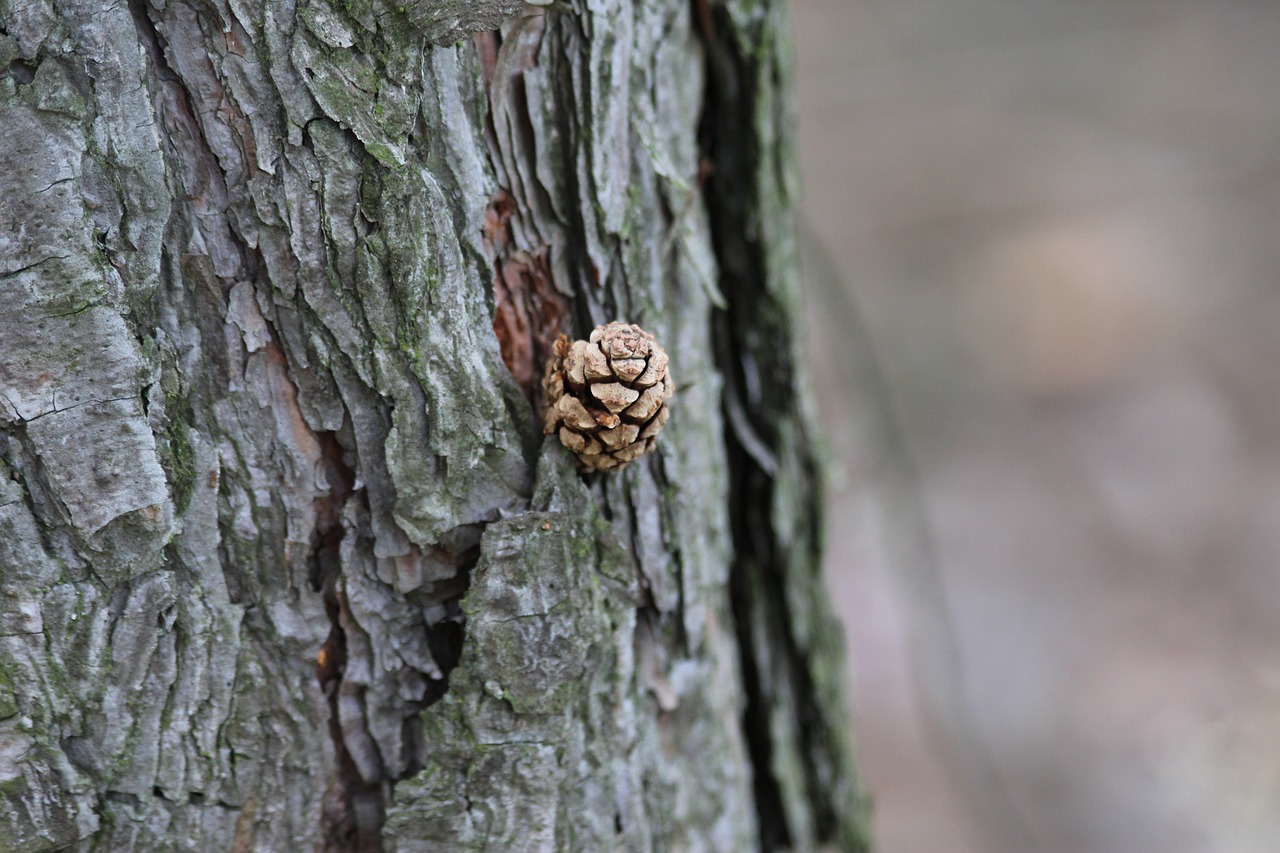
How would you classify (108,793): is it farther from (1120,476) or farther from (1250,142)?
(1250,142)

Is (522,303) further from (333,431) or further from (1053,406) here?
(1053,406)

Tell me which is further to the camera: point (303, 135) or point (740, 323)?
point (740, 323)

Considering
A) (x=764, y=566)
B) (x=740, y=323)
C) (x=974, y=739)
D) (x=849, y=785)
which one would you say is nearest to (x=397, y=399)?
(x=740, y=323)

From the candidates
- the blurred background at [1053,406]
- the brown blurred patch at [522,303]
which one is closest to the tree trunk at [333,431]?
the brown blurred patch at [522,303]

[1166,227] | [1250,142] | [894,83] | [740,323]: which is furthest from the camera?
[894,83]

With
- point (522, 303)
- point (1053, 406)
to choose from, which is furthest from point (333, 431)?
point (1053, 406)
